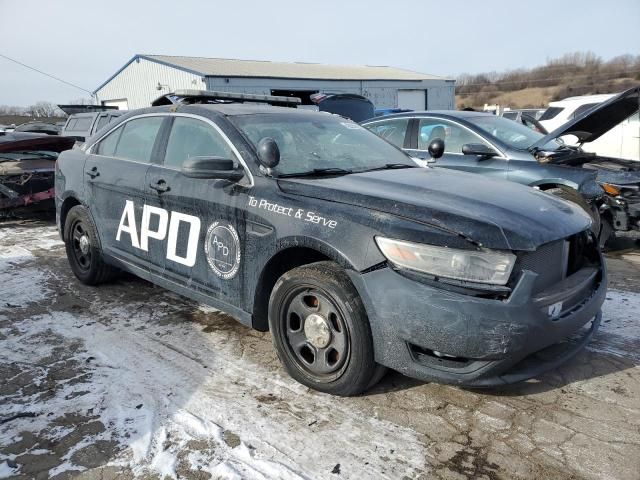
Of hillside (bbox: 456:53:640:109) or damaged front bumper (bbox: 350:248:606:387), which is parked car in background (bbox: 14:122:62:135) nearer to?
damaged front bumper (bbox: 350:248:606:387)

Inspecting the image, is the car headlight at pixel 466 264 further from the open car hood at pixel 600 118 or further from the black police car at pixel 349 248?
the open car hood at pixel 600 118

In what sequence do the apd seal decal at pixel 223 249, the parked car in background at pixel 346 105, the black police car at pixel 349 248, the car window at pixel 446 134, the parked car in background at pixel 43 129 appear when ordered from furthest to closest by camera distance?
the parked car in background at pixel 43 129, the parked car in background at pixel 346 105, the car window at pixel 446 134, the apd seal decal at pixel 223 249, the black police car at pixel 349 248

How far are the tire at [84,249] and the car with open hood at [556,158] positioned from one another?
3265mm

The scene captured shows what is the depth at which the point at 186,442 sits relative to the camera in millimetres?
2570

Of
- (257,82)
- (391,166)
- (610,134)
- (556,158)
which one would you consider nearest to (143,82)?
(257,82)

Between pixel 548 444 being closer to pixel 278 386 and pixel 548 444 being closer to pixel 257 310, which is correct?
pixel 278 386

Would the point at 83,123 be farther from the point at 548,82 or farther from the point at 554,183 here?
the point at 548,82

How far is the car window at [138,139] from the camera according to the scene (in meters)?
4.17

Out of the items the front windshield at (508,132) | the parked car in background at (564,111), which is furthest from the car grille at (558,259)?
the parked car in background at (564,111)

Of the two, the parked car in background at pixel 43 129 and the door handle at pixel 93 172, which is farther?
the parked car in background at pixel 43 129

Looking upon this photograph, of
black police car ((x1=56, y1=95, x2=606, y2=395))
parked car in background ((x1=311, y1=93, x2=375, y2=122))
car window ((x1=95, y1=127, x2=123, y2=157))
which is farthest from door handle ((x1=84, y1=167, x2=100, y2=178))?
parked car in background ((x1=311, y1=93, x2=375, y2=122))

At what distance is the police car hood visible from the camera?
2574 millimetres

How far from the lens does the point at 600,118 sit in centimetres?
565

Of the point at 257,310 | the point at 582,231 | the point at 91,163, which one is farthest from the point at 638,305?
the point at 91,163
